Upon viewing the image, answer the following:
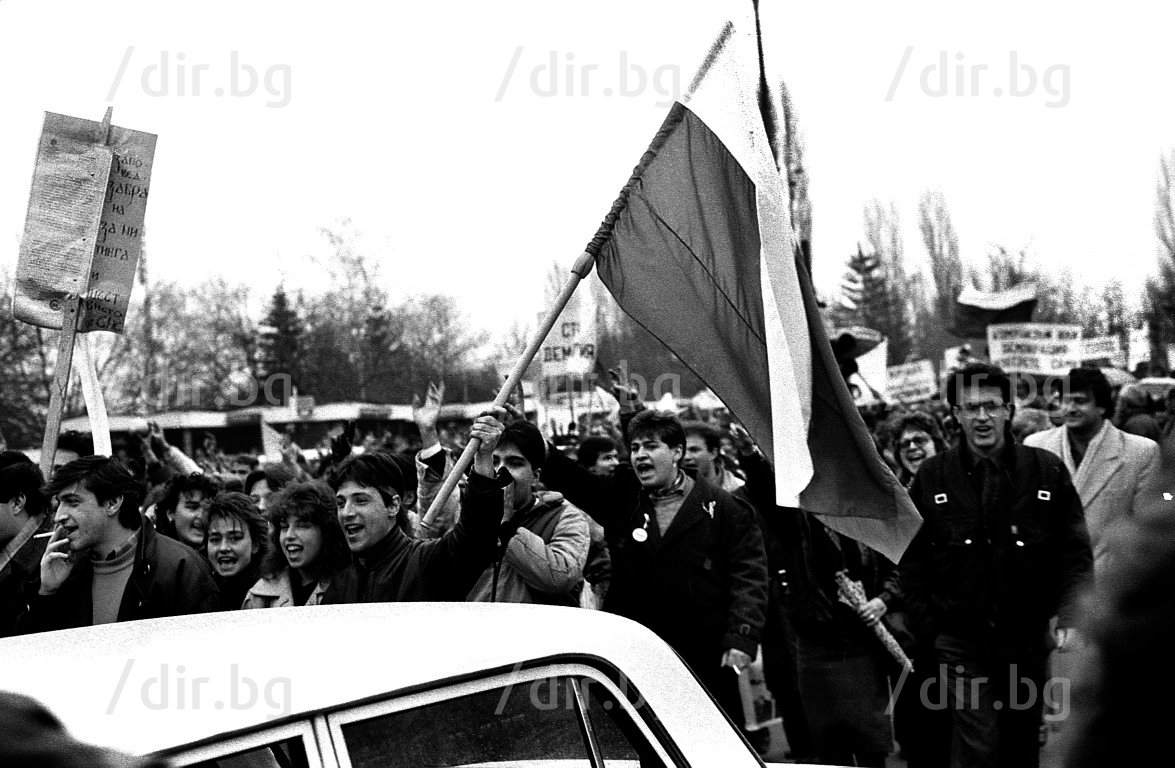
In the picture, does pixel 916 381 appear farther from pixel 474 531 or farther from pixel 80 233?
pixel 474 531

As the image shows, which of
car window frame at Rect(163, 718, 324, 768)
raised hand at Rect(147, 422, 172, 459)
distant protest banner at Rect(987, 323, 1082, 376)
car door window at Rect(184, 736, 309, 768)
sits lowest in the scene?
car door window at Rect(184, 736, 309, 768)

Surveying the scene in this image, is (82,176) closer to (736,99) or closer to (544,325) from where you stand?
(544,325)

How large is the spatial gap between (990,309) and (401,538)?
555 inches

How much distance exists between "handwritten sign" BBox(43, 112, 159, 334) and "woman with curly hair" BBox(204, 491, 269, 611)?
3.07 ft

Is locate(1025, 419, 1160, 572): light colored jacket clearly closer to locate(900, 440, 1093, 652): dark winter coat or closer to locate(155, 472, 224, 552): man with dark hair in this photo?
locate(900, 440, 1093, 652): dark winter coat

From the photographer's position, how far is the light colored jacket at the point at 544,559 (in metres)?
4.95

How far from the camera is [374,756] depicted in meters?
2.41

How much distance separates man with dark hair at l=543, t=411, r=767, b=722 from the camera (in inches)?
214

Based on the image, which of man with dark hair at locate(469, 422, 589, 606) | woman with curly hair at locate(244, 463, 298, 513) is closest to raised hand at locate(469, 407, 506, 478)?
man with dark hair at locate(469, 422, 589, 606)

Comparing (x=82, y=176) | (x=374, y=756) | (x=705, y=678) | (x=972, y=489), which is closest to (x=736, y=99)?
(x=972, y=489)

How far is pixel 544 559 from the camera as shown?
4.94 metres

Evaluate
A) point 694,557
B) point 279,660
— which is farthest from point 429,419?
point 279,660

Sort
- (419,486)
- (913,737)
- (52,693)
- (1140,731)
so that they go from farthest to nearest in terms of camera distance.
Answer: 1. (913,737)
2. (419,486)
3. (52,693)
4. (1140,731)

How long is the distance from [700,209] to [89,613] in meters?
2.69
